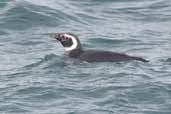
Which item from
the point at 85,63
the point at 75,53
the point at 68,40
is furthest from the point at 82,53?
the point at 68,40

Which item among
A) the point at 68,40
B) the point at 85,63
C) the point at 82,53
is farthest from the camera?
the point at 68,40

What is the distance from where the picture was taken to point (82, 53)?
58.9 feet

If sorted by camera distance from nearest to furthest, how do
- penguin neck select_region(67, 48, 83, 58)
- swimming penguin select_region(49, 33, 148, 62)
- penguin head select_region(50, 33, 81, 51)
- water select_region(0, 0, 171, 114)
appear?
1. water select_region(0, 0, 171, 114)
2. swimming penguin select_region(49, 33, 148, 62)
3. penguin neck select_region(67, 48, 83, 58)
4. penguin head select_region(50, 33, 81, 51)

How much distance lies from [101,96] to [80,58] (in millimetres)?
3473

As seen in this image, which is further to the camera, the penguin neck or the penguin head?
the penguin head

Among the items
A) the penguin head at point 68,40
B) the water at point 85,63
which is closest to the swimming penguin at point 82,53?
the penguin head at point 68,40

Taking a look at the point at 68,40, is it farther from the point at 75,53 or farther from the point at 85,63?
the point at 85,63

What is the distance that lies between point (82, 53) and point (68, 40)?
3.13 feet

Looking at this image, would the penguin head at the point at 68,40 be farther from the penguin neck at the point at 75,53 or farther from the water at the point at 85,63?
the water at the point at 85,63

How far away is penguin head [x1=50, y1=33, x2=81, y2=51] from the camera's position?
61.0 ft

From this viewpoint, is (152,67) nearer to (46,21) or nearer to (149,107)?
(149,107)

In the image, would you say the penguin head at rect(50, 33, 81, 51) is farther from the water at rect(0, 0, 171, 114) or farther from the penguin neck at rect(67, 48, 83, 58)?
the water at rect(0, 0, 171, 114)

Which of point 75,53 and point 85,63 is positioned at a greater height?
point 85,63

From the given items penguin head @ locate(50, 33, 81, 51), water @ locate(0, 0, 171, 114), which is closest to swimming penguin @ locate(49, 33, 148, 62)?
penguin head @ locate(50, 33, 81, 51)
